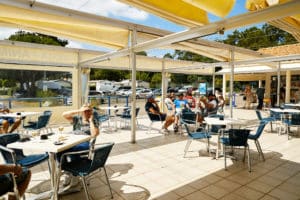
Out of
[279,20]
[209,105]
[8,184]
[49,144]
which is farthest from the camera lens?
[209,105]

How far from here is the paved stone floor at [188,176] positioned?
2928mm

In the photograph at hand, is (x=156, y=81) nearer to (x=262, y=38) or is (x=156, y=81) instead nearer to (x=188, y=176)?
(x=262, y=38)

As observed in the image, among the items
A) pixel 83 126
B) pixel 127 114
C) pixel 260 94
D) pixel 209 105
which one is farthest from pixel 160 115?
pixel 260 94

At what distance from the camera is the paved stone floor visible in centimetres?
293

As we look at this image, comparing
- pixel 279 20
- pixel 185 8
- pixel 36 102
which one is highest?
pixel 185 8

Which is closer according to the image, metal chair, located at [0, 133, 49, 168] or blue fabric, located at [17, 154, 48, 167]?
metal chair, located at [0, 133, 49, 168]

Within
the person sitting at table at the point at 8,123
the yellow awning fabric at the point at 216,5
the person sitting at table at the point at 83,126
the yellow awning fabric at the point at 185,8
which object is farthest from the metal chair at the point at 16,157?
the yellow awning fabric at the point at 216,5

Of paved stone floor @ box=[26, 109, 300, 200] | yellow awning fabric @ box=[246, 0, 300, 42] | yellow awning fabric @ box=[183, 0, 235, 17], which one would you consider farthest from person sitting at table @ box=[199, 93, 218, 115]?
yellow awning fabric @ box=[183, 0, 235, 17]

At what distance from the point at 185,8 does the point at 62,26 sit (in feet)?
9.69

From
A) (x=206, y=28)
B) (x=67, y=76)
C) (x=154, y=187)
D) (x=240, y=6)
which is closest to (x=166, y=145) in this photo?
(x=154, y=187)

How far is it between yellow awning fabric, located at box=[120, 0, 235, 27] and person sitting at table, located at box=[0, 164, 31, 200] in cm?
250

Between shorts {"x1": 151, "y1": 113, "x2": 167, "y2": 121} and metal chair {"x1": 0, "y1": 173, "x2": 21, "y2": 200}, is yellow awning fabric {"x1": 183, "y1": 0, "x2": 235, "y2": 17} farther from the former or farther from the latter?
shorts {"x1": 151, "y1": 113, "x2": 167, "y2": 121}

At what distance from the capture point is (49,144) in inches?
107

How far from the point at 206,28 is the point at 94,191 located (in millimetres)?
3078
